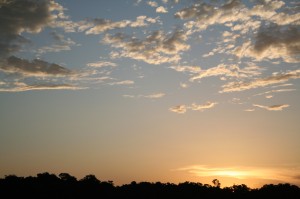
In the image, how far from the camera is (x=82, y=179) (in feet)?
437

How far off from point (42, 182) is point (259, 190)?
293 feet

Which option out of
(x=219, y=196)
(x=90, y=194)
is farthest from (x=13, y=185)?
(x=219, y=196)

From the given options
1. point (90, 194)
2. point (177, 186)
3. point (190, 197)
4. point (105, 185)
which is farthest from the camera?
point (177, 186)

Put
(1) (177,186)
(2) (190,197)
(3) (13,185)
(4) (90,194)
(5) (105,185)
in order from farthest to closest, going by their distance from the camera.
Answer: (1) (177,186), (2) (190,197), (5) (105,185), (4) (90,194), (3) (13,185)

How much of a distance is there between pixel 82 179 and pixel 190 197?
41.9m

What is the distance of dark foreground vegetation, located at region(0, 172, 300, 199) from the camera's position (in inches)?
4154

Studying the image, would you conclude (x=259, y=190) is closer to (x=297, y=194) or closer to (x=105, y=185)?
(x=297, y=194)

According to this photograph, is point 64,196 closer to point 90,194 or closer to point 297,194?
point 90,194

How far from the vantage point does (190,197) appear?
459 feet

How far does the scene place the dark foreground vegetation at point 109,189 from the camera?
346 ft

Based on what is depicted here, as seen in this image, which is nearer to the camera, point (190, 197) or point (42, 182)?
point (42, 182)

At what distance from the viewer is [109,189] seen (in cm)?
12656

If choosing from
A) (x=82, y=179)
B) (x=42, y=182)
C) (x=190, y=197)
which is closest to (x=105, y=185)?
(x=82, y=179)

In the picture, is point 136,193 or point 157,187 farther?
point 157,187
